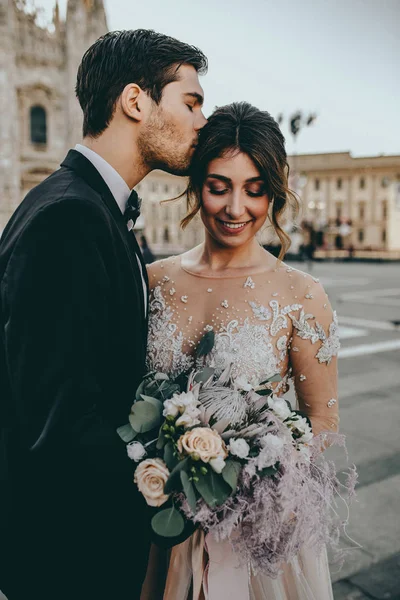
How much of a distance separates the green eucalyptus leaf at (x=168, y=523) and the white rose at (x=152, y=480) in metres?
0.04

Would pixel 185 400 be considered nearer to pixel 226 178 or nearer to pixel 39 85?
pixel 226 178

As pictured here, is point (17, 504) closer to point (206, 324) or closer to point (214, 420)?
point (214, 420)

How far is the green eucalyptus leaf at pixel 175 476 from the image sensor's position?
1.30 meters

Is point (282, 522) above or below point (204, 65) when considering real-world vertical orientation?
below

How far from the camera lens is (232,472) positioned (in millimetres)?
1338

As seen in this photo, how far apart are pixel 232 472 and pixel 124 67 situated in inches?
47.5

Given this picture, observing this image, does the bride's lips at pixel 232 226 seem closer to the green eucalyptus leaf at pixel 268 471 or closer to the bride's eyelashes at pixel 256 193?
the bride's eyelashes at pixel 256 193

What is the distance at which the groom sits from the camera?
1280 mm

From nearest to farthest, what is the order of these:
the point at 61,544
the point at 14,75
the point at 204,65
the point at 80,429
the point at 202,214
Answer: the point at 80,429, the point at 61,544, the point at 204,65, the point at 202,214, the point at 14,75

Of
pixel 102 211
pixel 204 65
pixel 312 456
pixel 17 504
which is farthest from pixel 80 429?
pixel 204 65

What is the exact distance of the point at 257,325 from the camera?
198cm

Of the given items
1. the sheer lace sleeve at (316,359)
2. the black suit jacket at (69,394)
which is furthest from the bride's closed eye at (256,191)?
the black suit jacket at (69,394)

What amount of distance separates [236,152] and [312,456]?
1.09 meters

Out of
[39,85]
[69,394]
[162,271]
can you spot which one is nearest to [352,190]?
[39,85]
